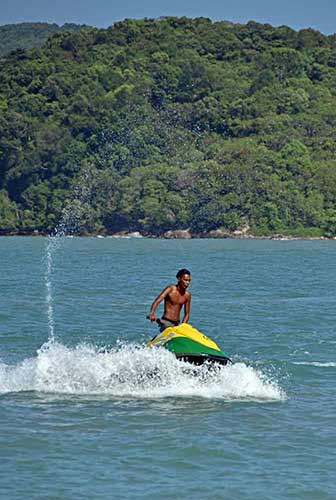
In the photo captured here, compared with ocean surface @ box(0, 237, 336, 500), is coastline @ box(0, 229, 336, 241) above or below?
below

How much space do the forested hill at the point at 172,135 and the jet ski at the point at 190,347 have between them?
317ft

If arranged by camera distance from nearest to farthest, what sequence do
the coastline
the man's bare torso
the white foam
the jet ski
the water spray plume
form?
1. the jet ski
2. the man's bare torso
3. the white foam
4. the coastline
5. the water spray plume

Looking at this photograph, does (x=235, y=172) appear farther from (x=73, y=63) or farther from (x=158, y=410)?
(x=158, y=410)

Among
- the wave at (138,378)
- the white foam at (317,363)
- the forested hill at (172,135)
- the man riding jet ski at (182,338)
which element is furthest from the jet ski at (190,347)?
the forested hill at (172,135)

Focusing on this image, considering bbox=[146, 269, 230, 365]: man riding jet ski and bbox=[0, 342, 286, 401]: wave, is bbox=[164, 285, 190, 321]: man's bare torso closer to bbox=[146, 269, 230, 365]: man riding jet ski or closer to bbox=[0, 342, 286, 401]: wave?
bbox=[146, 269, 230, 365]: man riding jet ski

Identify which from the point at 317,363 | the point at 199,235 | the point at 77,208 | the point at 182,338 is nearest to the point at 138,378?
the point at 182,338

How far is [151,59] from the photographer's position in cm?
14800

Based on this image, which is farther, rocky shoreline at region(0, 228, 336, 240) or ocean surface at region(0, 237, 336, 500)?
rocky shoreline at region(0, 228, 336, 240)

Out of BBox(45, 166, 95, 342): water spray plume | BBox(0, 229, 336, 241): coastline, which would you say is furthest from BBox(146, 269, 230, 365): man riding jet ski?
BBox(45, 166, 95, 342): water spray plume

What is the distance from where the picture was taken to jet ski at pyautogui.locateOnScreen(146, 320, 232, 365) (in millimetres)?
16281

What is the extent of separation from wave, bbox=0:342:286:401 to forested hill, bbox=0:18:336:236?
95.8 m

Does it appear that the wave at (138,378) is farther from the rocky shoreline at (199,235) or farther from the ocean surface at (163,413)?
the rocky shoreline at (199,235)

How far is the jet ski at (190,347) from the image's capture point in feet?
53.4

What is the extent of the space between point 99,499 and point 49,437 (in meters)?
2.47
